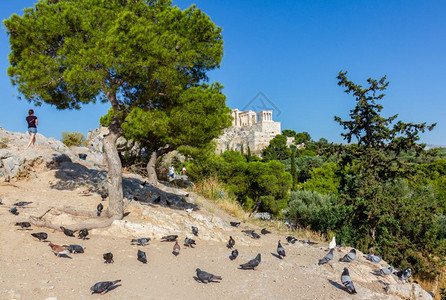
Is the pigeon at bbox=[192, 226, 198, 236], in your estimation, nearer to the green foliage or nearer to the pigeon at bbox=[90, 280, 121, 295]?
the pigeon at bbox=[90, 280, 121, 295]

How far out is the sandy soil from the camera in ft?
15.8

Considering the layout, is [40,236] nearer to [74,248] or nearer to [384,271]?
[74,248]

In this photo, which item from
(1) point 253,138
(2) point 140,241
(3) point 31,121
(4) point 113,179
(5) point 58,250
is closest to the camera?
(5) point 58,250

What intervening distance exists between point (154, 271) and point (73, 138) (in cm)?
2786

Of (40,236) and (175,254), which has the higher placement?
(40,236)

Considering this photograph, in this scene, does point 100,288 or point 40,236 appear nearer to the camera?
point 100,288

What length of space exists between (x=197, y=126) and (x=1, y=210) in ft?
16.9

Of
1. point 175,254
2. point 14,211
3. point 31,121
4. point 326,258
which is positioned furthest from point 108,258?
point 31,121

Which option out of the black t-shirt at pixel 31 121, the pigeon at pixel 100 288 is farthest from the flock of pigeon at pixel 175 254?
the black t-shirt at pixel 31 121

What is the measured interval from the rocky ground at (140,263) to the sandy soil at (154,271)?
2 centimetres

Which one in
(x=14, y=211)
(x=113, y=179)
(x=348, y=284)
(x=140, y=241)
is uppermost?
(x=113, y=179)

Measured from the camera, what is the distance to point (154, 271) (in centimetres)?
581

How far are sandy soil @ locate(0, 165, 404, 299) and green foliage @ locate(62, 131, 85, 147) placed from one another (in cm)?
2245

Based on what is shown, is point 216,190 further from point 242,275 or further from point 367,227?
point 242,275
